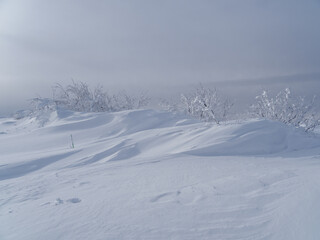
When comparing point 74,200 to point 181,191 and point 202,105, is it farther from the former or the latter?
point 202,105

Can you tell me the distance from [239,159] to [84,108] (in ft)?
59.4

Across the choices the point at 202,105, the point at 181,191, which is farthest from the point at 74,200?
the point at 202,105

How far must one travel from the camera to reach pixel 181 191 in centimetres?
298

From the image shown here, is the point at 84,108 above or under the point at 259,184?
above

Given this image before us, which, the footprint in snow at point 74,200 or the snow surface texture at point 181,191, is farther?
the footprint in snow at point 74,200

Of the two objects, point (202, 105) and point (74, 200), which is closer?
point (74, 200)

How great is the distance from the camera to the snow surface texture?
212 centimetres

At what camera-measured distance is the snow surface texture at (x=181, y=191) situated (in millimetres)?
2115

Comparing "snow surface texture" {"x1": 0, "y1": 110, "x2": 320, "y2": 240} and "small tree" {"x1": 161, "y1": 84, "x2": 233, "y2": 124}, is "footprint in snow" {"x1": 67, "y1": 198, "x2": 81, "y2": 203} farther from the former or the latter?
"small tree" {"x1": 161, "y1": 84, "x2": 233, "y2": 124}

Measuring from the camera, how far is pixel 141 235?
6.66 ft

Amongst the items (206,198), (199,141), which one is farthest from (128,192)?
(199,141)

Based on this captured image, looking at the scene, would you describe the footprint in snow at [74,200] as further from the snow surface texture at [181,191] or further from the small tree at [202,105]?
the small tree at [202,105]

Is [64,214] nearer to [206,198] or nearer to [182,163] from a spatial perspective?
[206,198]

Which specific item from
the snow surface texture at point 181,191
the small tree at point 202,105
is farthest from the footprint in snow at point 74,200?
the small tree at point 202,105
